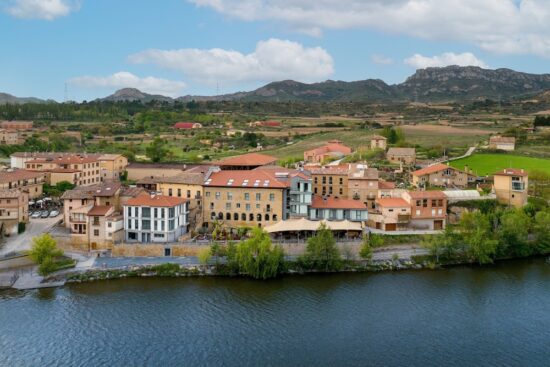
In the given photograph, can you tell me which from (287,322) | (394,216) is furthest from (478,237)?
(287,322)

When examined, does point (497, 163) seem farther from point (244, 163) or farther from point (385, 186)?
point (244, 163)

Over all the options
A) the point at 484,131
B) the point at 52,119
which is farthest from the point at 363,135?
the point at 52,119

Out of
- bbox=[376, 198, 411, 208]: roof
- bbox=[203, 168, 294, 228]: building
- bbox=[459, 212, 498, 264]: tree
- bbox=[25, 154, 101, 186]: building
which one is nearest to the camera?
bbox=[459, 212, 498, 264]: tree

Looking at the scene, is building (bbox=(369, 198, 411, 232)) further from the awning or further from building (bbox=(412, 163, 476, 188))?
building (bbox=(412, 163, 476, 188))

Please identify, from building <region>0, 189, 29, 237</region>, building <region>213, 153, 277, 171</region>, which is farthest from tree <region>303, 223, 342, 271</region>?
building <region>0, 189, 29, 237</region>

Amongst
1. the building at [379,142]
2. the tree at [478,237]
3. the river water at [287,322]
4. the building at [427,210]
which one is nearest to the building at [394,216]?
the building at [427,210]

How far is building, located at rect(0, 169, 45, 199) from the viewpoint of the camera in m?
43.2

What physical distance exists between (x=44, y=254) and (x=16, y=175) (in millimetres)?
16032

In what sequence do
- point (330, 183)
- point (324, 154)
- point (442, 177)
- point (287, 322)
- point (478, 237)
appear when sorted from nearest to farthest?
point (287, 322), point (478, 237), point (330, 183), point (442, 177), point (324, 154)

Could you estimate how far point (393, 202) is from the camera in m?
39.2

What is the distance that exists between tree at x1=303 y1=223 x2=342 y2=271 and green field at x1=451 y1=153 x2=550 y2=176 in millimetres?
23916

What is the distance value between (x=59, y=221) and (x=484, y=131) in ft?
222

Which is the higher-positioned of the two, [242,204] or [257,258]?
[242,204]

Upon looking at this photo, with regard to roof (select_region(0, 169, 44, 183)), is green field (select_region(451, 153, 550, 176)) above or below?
above
